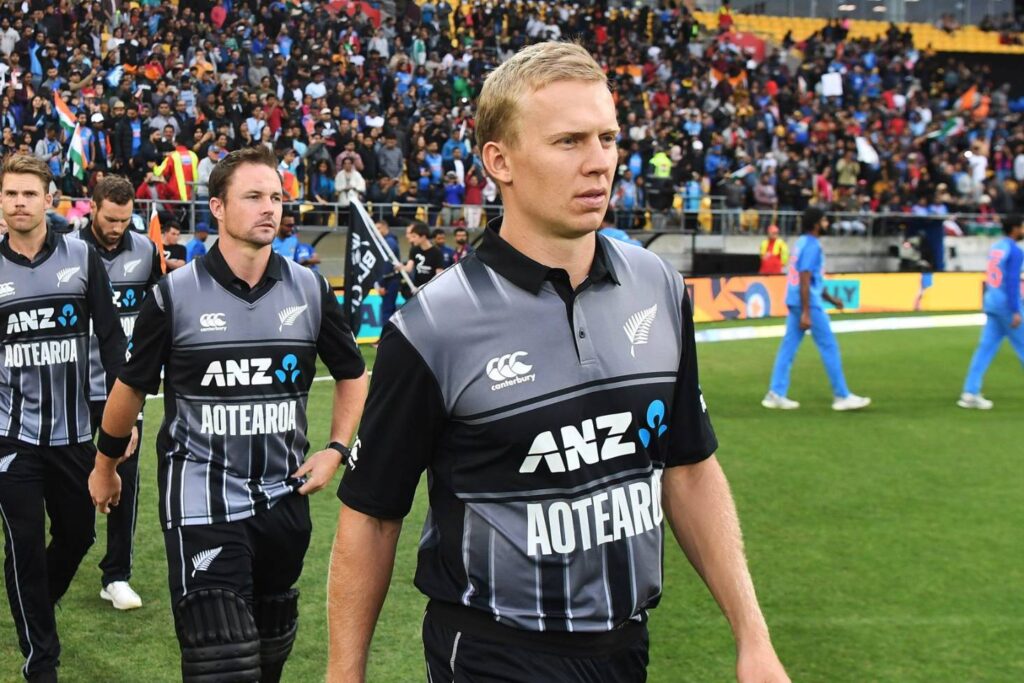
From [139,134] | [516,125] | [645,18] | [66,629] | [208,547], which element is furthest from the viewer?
[645,18]

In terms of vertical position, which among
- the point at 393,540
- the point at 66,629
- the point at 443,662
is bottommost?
the point at 66,629

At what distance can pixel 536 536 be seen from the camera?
254 centimetres

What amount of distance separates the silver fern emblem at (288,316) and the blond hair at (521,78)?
2389 millimetres

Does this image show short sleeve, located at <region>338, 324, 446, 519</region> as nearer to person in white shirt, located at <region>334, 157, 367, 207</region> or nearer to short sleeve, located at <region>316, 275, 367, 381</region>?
short sleeve, located at <region>316, 275, 367, 381</region>

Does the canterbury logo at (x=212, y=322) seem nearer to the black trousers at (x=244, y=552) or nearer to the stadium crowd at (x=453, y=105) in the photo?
the black trousers at (x=244, y=552)

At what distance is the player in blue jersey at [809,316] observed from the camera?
42.4ft

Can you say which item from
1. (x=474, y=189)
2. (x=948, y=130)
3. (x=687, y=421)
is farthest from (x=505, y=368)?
(x=948, y=130)

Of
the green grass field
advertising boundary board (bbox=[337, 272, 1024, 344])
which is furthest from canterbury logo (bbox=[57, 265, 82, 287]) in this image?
advertising boundary board (bbox=[337, 272, 1024, 344])

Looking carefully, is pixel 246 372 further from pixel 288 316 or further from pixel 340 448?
pixel 340 448

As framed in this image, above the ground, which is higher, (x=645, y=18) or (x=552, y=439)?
(x=645, y=18)

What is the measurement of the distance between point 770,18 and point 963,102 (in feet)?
24.9

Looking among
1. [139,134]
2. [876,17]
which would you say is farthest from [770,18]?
[139,134]

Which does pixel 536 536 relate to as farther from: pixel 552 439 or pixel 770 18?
pixel 770 18

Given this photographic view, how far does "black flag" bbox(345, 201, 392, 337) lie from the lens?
49.6 ft
